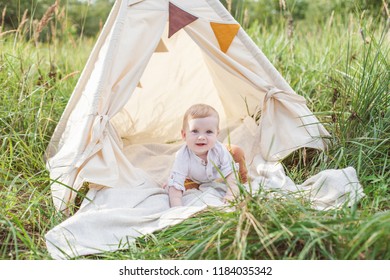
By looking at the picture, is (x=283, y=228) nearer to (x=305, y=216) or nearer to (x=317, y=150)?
(x=305, y=216)

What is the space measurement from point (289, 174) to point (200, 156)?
546mm

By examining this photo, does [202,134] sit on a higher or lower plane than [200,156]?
higher

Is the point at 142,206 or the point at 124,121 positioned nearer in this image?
the point at 142,206

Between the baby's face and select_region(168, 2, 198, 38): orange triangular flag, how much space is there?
0.58 metres

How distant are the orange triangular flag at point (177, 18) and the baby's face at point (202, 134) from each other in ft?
1.91

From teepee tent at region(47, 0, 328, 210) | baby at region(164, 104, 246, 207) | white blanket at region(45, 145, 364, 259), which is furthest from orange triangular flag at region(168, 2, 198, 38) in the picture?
white blanket at region(45, 145, 364, 259)

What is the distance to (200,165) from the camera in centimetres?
334

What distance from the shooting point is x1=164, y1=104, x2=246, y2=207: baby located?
3.25m

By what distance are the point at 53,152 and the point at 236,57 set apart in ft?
4.49

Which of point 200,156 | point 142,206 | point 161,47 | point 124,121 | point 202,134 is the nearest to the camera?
point 142,206

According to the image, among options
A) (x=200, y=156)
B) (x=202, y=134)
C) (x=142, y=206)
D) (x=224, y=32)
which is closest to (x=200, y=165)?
(x=200, y=156)

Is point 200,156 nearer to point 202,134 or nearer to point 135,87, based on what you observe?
point 202,134

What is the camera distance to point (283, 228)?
2.20 meters
